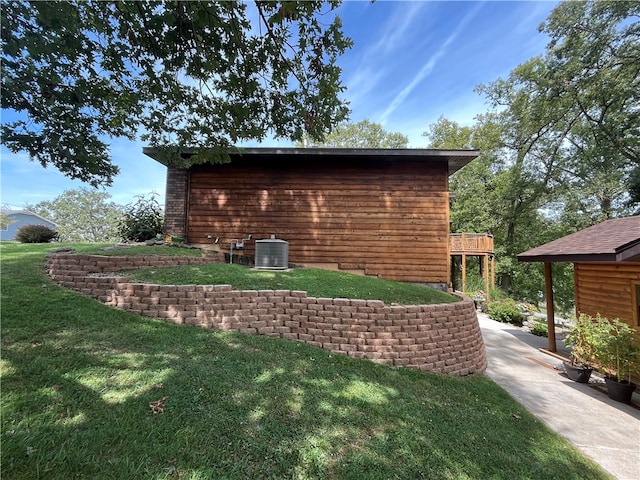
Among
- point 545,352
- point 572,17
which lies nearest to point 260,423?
point 545,352

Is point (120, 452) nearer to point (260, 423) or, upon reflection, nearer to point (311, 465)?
point (260, 423)

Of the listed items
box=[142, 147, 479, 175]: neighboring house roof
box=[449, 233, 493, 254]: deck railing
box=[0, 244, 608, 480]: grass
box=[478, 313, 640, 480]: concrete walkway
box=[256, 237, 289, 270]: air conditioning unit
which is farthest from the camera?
box=[449, 233, 493, 254]: deck railing

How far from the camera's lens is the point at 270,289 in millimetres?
5035

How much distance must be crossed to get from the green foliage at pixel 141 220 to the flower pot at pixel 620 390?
12.0 metres

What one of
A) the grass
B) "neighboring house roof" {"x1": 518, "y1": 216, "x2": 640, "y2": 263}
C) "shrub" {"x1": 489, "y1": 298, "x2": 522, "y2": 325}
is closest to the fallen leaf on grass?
the grass

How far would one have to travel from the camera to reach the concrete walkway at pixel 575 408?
329 cm

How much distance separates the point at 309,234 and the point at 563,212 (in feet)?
58.0

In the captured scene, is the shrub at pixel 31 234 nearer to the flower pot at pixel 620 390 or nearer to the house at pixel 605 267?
the house at pixel 605 267

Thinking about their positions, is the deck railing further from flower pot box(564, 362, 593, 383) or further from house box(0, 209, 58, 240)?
house box(0, 209, 58, 240)

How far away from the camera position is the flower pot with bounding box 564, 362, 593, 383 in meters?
5.63

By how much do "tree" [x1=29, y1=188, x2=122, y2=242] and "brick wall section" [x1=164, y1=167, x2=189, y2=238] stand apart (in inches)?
1477

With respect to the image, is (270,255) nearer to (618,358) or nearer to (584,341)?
(584,341)

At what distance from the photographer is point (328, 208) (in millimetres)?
8758

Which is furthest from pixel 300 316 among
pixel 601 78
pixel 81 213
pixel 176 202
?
pixel 81 213
